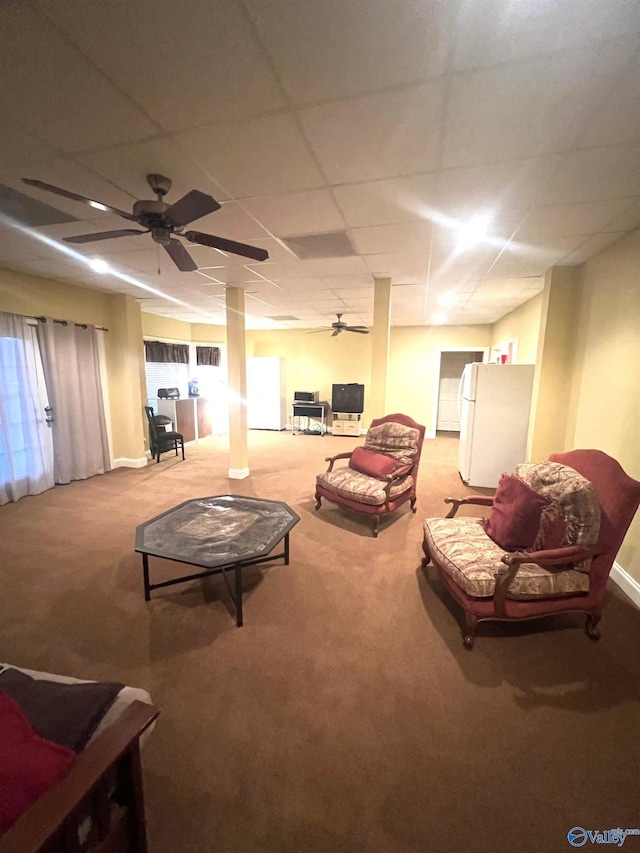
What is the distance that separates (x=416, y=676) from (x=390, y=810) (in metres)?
0.62

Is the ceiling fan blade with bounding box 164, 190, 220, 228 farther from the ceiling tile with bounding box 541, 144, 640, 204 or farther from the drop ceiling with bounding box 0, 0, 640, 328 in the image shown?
the ceiling tile with bounding box 541, 144, 640, 204

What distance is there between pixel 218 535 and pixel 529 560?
1.91 metres

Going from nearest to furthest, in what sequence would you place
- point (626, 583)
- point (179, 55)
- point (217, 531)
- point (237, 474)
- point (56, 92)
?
1. point (179, 55)
2. point (56, 92)
3. point (217, 531)
4. point (626, 583)
5. point (237, 474)

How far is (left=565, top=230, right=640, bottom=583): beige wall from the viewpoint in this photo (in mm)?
2643

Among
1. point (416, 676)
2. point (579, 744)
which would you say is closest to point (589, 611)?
point (579, 744)

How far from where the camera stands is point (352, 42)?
1.23m

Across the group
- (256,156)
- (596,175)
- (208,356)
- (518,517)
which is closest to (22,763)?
(518,517)

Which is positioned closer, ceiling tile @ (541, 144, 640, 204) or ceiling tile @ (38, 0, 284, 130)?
ceiling tile @ (38, 0, 284, 130)

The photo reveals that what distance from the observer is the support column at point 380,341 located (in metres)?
4.25

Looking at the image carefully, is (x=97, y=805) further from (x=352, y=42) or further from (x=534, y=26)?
(x=534, y=26)

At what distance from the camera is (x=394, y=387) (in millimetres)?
8148

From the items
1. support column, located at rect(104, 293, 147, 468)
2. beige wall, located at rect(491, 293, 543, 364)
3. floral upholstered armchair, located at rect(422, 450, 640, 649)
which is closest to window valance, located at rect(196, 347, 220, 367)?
support column, located at rect(104, 293, 147, 468)

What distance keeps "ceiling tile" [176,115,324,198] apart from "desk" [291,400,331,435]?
593 cm

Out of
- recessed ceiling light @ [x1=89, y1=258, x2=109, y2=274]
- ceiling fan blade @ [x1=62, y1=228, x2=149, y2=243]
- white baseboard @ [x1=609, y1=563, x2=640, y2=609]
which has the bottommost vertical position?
white baseboard @ [x1=609, y1=563, x2=640, y2=609]
